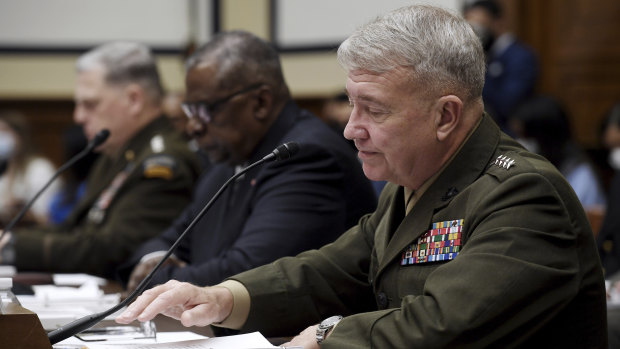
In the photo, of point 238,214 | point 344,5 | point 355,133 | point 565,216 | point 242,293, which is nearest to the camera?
point 565,216

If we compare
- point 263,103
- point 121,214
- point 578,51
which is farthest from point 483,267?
Answer: point 578,51

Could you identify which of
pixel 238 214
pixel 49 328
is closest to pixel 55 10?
pixel 238 214

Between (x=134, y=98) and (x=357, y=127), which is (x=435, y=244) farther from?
A: (x=134, y=98)

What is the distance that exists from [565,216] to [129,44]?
104 inches

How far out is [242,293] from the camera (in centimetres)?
175

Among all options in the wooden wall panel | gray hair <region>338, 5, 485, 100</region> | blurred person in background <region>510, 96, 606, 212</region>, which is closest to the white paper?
gray hair <region>338, 5, 485, 100</region>

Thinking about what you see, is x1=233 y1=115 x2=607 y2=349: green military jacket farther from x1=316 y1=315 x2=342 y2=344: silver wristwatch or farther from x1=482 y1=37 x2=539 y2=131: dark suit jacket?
x1=482 y1=37 x2=539 y2=131: dark suit jacket

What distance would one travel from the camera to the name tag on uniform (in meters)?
1.51

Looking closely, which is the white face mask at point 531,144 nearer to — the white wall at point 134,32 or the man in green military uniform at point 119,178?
the man in green military uniform at point 119,178

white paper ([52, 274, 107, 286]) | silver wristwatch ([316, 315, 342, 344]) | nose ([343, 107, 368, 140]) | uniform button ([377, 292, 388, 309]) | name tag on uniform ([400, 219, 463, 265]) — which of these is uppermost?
nose ([343, 107, 368, 140])

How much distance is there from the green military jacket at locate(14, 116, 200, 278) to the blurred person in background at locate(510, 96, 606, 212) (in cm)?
187

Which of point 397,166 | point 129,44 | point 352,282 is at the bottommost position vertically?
point 129,44

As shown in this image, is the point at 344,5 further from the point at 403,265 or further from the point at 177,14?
the point at 403,265

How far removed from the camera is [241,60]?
2629 mm
